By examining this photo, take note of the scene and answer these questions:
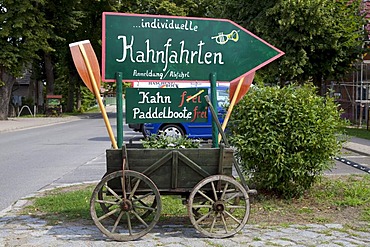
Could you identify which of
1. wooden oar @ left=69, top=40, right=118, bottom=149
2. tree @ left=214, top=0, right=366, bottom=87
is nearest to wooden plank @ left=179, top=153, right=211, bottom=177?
wooden oar @ left=69, top=40, right=118, bottom=149

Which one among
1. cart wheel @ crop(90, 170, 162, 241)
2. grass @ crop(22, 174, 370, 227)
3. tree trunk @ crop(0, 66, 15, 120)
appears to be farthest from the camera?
tree trunk @ crop(0, 66, 15, 120)

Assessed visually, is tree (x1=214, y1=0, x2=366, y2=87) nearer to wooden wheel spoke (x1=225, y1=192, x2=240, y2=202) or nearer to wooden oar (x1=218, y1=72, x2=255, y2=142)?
wooden oar (x1=218, y1=72, x2=255, y2=142)

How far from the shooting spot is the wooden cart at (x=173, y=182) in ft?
19.3

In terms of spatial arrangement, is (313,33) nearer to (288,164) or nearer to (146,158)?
(288,164)

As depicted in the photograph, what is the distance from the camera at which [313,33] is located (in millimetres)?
23266

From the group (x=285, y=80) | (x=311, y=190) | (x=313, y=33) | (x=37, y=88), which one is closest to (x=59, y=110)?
(x=37, y=88)

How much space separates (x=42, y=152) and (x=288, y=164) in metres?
9.90

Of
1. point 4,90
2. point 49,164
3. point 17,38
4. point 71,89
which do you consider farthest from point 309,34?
point 71,89

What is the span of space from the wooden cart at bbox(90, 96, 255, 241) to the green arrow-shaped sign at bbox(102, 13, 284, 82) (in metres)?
1.11

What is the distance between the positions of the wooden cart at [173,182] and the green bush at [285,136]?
1161 mm

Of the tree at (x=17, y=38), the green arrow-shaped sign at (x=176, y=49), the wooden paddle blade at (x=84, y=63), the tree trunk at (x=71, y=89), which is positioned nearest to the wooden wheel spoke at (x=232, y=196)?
the green arrow-shaped sign at (x=176, y=49)

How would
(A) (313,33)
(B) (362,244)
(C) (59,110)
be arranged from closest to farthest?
(B) (362,244)
(A) (313,33)
(C) (59,110)

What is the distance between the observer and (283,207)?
733cm

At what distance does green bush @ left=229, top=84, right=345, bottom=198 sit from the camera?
7125 millimetres
